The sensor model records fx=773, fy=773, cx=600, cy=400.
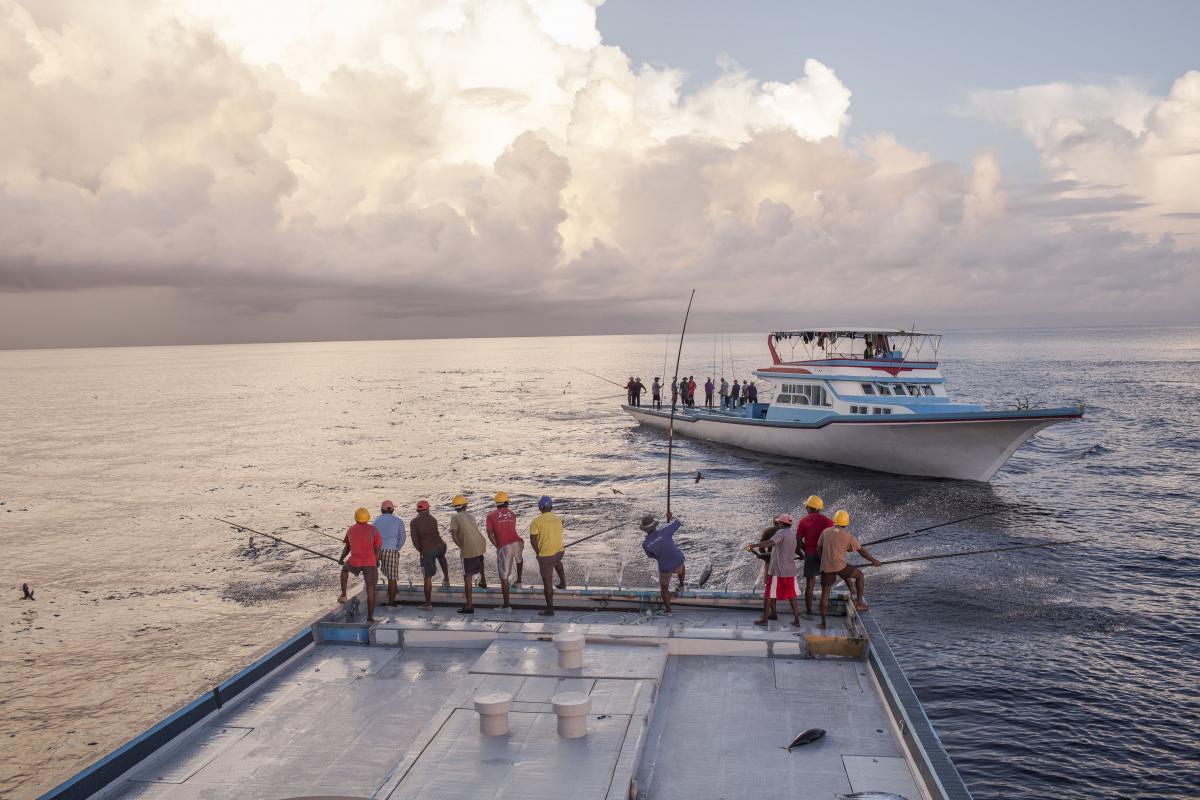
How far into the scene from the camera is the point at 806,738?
7336mm

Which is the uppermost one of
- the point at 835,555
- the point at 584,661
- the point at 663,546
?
the point at 663,546

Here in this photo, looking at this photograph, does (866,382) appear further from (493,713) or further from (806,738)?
(493,713)

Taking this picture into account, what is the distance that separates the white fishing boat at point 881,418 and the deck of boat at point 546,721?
65.2 ft

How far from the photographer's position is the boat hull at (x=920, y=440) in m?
26.9

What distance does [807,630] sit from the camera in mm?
9898

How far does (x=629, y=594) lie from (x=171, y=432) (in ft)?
168

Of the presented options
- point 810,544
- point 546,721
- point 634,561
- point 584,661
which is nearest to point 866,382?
point 634,561

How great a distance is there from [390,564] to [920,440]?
75.1 ft

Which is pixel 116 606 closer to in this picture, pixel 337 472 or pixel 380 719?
pixel 380 719

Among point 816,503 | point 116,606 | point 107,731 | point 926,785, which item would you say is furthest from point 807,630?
point 116,606

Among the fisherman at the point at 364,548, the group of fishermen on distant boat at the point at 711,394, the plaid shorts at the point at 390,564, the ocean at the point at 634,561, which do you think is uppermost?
the group of fishermen on distant boat at the point at 711,394

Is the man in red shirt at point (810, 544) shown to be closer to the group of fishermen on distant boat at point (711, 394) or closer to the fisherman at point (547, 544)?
the fisherman at point (547, 544)

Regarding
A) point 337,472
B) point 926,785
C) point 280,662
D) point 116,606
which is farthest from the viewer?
point 337,472

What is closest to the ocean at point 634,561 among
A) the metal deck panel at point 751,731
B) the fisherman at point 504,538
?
the fisherman at point 504,538
